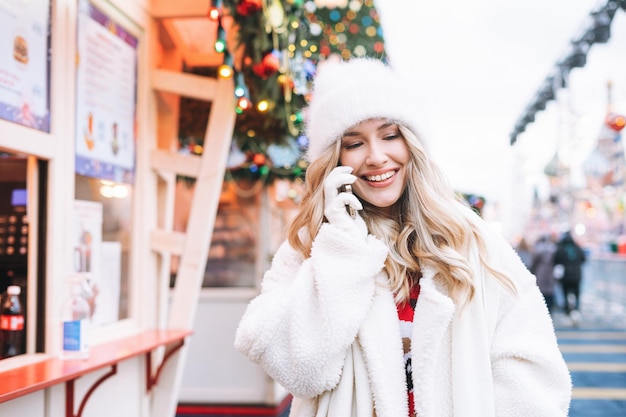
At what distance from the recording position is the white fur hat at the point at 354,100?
6.54 ft

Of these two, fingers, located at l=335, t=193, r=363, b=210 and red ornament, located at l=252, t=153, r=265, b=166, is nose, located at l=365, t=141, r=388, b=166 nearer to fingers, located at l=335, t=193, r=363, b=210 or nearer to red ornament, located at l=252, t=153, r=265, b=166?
fingers, located at l=335, t=193, r=363, b=210

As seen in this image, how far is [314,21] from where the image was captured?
6492 mm

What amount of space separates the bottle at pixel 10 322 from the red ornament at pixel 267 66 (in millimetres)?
1744

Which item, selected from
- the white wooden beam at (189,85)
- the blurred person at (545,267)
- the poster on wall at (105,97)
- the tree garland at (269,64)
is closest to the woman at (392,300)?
the tree garland at (269,64)

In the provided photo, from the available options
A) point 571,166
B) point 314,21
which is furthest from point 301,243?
point 571,166

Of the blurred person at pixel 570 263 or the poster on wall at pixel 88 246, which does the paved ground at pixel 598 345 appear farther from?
the poster on wall at pixel 88 246

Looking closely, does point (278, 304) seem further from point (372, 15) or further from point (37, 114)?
point (372, 15)

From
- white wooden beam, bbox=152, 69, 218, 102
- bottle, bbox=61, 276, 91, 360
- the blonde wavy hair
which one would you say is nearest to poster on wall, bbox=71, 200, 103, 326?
bottle, bbox=61, 276, 91, 360

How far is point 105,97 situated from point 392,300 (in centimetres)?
230

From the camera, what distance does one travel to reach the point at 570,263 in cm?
1216

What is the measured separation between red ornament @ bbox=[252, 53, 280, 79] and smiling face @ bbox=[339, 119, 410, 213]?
1808mm

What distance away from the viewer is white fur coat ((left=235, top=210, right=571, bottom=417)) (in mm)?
1747

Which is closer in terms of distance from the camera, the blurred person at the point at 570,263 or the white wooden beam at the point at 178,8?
Answer: the white wooden beam at the point at 178,8

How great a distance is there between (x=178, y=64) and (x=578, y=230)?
134 feet
